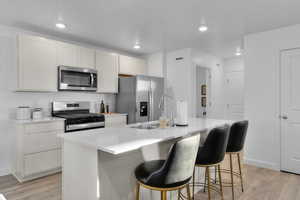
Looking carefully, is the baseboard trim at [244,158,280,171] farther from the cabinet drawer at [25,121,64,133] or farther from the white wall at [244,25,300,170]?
the cabinet drawer at [25,121,64,133]

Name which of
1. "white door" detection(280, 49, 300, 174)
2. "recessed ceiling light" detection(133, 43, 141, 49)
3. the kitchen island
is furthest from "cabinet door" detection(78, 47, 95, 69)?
"white door" detection(280, 49, 300, 174)

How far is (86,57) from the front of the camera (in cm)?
385

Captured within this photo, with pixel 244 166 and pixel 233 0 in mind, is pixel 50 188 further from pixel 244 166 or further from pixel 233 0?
pixel 233 0

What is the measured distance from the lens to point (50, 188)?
8.74 ft

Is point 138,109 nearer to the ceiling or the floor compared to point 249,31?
nearer to the floor

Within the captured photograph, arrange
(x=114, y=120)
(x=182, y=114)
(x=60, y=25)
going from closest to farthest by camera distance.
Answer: (x=182, y=114), (x=60, y=25), (x=114, y=120)

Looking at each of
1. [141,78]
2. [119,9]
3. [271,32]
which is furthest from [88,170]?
[271,32]

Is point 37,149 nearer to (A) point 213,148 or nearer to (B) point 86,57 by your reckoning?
(B) point 86,57

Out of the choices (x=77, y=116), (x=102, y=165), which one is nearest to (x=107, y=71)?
(x=77, y=116)

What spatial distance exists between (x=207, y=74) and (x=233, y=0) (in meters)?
3.11

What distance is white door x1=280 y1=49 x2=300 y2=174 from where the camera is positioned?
10.2 feet

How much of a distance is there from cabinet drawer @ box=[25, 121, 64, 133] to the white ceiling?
1.65 meters

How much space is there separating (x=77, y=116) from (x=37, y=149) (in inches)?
32.1

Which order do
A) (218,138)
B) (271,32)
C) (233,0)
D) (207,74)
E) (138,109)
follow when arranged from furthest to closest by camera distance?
(207,74), (138,109), (271,32), (233,0), (218,138)
